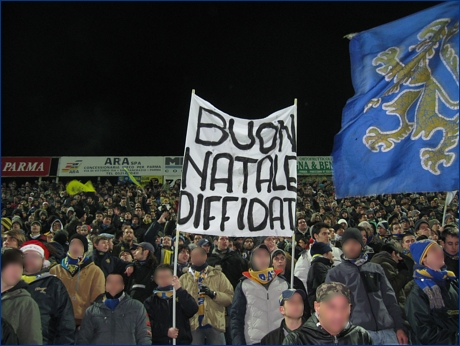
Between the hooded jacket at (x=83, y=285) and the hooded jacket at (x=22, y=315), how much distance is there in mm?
1487

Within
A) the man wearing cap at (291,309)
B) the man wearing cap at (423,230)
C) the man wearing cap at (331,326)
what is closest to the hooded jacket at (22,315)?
the man wearing cap at (291,309)

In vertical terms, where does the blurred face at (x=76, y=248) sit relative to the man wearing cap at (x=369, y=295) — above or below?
above

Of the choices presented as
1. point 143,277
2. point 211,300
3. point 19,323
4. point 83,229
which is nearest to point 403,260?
point 211,300

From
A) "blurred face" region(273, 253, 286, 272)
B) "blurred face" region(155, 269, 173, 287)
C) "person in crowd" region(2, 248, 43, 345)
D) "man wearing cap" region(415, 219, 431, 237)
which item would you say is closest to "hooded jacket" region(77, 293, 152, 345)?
"blurred face" region(155, 269, 173, 287)

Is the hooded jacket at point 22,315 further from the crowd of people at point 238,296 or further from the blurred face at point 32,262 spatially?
the blurred face at point 32,262

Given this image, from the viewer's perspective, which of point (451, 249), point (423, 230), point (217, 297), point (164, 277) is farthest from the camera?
point (423, 230)

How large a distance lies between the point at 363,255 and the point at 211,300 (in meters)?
2.03

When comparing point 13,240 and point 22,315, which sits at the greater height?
point 13,240

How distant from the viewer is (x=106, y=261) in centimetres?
657

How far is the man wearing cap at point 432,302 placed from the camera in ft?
14.8

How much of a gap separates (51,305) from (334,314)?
10.0 ft

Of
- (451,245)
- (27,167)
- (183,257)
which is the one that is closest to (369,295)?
(451,245)

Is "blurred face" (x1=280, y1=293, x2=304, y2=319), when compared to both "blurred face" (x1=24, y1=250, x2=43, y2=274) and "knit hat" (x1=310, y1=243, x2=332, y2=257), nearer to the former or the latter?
"knit hat" (x1=310, y1=243, x2=332, y2=257)

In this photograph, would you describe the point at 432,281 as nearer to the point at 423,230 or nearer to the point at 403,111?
the point at 403,111
